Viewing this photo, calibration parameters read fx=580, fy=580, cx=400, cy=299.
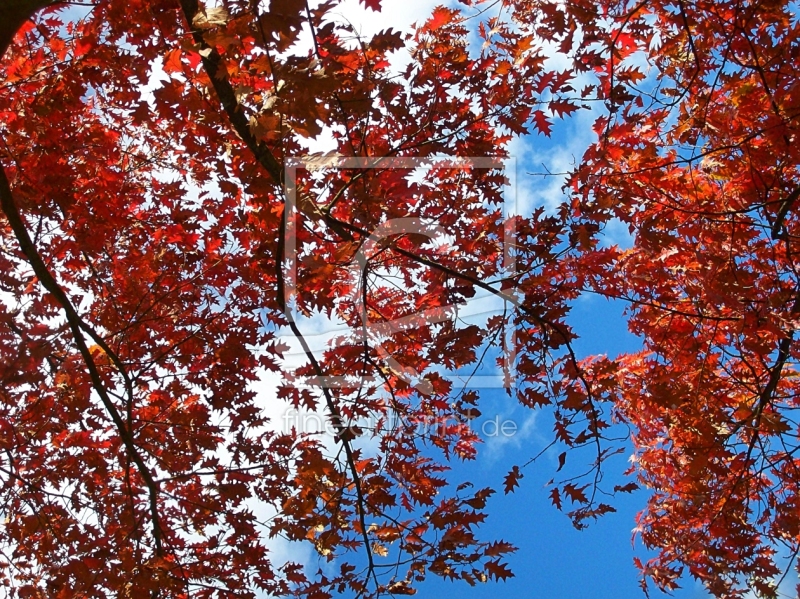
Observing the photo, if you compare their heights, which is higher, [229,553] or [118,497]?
[118,497]

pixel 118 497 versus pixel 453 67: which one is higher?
pixel 453 67

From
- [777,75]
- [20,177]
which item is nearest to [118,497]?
[20,177]

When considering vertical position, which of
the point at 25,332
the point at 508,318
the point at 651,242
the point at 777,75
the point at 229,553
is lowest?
the point at 229,553

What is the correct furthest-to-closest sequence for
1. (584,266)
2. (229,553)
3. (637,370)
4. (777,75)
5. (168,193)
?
(168,193) → (637,370) → (229,553) → (584,266) → (777,75)

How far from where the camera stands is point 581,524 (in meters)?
4.48

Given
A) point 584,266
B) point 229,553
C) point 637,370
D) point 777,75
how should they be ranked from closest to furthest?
point 777,75 → point 584,266 → point 229,553 → point 637,370

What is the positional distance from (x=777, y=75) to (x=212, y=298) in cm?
487

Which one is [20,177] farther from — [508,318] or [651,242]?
[651,242]

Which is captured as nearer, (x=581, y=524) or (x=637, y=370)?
(x=581, y=524)

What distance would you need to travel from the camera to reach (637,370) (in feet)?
18.1

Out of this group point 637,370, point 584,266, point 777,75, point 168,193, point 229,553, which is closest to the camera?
point 777,75

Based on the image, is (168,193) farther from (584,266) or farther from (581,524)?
(581,524)

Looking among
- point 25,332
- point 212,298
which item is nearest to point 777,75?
point 212,298

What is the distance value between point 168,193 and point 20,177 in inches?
66.4
